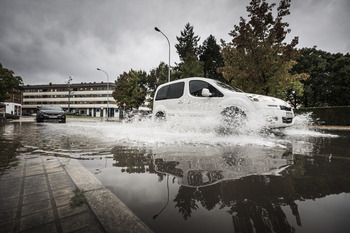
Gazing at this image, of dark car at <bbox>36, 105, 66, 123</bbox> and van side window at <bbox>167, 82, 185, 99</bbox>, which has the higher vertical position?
van side window at <bbox>167, 82, 185, 99</bbox>

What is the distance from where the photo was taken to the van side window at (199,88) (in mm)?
5380

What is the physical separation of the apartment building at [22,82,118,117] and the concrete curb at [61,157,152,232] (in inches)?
2484

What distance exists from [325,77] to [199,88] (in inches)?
1439

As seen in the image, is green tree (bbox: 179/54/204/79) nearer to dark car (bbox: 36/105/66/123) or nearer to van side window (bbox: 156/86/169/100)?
dark car (bbox: 36/105/66/123)

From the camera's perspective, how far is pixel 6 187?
5.09 feet

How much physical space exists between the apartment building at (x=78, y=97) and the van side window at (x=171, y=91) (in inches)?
2282

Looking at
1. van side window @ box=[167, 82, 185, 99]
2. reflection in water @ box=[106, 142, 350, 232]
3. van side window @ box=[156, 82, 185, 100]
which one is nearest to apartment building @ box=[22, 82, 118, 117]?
van side window @ box=[156, 82, 185, 100]

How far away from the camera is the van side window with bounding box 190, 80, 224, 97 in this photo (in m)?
5.38

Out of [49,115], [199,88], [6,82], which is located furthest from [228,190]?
[6,82]

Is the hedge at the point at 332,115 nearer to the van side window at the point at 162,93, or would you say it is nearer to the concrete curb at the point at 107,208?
the van side window at the point at 162,93

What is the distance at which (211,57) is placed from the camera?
109 feet

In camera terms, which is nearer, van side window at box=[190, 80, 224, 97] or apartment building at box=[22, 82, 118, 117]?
van side window at box=[190, 80, 224, 97]

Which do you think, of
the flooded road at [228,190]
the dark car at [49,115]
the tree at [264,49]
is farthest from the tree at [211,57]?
the flooded road at [228,190]

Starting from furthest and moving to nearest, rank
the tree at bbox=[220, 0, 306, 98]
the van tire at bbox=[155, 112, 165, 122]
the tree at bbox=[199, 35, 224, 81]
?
the tree at bbox=[199, 35, 224, 81] → the tree at bbox=[220, 0, 306, 98] → the van tire at bbox=[155, 112, 165, 122]
